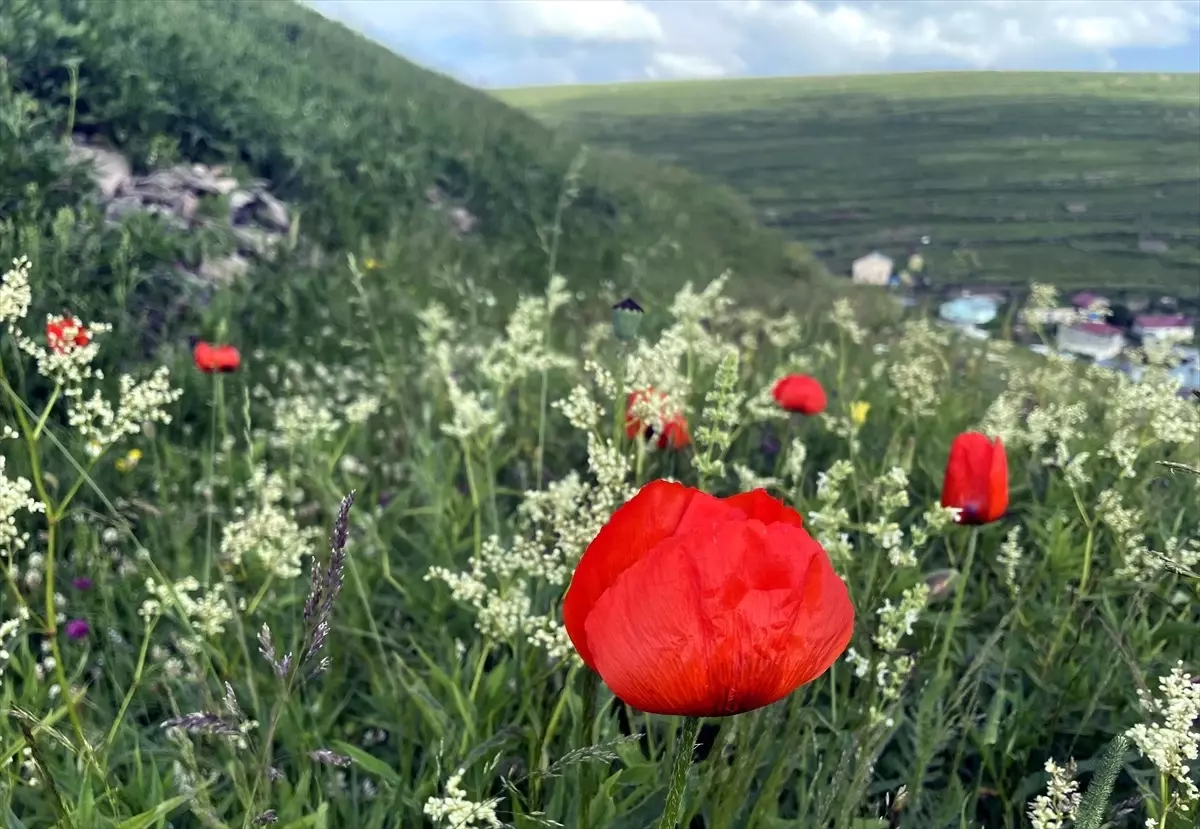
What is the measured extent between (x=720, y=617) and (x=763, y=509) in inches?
4.9

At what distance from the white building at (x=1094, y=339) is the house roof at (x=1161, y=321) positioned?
8cm

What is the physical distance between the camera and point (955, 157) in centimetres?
389

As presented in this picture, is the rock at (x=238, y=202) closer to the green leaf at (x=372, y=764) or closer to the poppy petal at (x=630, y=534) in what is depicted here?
the green leaf at (x=372, y=764)

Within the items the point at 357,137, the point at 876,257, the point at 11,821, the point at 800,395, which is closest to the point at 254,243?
the point at 357,137

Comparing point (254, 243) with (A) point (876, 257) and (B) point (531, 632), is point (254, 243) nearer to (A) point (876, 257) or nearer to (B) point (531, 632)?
(A) point (876, 257)

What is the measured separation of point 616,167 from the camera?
802 centimetres

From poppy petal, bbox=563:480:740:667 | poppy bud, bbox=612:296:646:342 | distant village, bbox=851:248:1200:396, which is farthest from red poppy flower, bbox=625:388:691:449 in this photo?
distant village, bbox=851:248:1200:396

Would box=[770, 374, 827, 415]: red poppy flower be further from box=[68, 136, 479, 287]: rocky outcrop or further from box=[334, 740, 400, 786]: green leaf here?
box=[68, 136, 479, 287]: rocky outcrop

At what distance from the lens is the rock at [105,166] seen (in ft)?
12.2

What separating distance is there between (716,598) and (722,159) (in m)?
4.29

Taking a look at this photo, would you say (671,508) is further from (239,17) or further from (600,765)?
(239,17)

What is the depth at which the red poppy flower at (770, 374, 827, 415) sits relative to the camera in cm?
211

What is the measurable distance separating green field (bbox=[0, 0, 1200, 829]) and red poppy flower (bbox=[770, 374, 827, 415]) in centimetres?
1

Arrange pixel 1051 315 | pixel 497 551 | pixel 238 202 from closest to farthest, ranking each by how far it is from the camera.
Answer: pixel 497 551, pixel 1051 315, pixel 238 202
